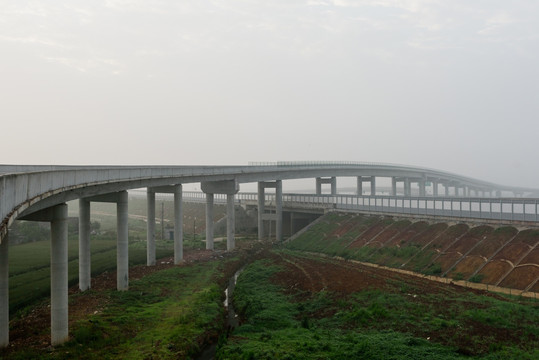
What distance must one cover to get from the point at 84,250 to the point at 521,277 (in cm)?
3725

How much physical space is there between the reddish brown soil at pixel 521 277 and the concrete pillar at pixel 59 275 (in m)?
33.0

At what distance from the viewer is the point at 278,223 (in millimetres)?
74938

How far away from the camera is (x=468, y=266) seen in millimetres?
39406

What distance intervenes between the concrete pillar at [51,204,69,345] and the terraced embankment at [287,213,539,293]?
32.2 m

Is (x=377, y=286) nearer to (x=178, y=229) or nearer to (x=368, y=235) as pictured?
(x=368, y=235)

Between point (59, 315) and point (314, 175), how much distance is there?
6758 centimetres

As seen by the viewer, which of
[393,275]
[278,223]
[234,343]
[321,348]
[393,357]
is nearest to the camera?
[393,357]

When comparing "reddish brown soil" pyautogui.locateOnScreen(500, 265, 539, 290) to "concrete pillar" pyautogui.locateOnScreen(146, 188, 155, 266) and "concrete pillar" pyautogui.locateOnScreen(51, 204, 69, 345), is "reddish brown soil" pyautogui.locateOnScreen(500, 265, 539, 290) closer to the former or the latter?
"concrete pillar" pyautogui.locateOnScreen(51, 204, 69, 345)

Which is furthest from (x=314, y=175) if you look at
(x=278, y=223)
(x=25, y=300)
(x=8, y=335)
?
(x=8, y=335)

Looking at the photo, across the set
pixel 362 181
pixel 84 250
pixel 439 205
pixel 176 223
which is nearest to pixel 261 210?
pixel 176 223

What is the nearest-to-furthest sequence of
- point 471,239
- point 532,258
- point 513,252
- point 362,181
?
point 532,258
point 513,252
point 471,239
point 362,181

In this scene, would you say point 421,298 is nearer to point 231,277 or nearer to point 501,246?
point 501,246

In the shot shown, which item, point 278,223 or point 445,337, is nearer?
point 445,337

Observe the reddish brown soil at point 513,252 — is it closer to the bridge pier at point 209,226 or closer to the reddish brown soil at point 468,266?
the reddish brown soil at point 468,266
